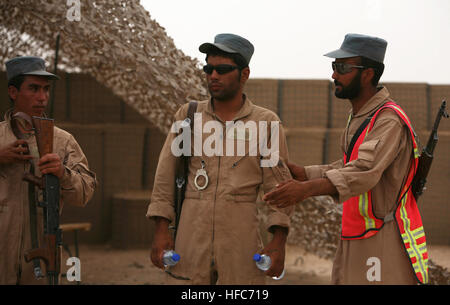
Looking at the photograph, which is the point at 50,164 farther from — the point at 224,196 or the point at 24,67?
the point at 224,196

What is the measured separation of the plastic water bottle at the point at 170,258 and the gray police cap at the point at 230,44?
103 cm

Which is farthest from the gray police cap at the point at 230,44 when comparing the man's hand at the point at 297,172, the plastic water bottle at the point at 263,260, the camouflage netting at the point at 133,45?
the camouflage netting at the point at 133,45

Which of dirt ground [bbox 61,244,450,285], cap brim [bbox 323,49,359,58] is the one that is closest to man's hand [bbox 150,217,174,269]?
cap brim [bbox 323,49,359,58]

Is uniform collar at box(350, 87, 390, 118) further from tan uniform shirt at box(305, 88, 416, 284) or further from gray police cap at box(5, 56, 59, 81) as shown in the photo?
gray police cap at box(5, 56, 59, 81)

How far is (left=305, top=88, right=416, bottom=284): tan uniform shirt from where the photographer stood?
2705 mm

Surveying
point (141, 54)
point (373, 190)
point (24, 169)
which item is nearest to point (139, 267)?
point (141, 54)

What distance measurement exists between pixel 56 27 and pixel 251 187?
3218mm

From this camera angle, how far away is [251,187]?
2811 millimetres

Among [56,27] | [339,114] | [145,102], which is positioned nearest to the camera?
[56,27]

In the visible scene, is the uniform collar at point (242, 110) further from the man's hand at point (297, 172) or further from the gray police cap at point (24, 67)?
the gray police cap at point (24, 67)

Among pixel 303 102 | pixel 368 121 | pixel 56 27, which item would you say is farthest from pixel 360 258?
pixel 303 102

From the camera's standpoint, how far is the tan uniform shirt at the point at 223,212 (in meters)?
2.75

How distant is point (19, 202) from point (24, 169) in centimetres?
18
